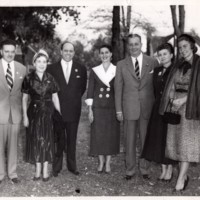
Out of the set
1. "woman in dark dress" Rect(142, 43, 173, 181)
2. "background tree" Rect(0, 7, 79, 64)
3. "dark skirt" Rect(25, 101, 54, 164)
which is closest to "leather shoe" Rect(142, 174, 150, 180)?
"woman in dark dress" Rect(142, 43, 173, 181)

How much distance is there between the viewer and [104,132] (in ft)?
15.0

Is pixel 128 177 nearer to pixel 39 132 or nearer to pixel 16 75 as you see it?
pixel 39 132

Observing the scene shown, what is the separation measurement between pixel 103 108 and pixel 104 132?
32cm

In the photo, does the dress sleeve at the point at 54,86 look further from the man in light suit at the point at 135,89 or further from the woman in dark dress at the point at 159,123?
the woman in dark dress at the point at 159,123

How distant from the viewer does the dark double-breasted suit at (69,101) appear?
445 centimetres

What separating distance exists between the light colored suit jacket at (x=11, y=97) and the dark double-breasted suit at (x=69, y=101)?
46cm

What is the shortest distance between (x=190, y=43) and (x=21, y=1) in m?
2.05

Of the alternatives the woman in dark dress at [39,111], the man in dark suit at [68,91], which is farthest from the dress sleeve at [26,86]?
the man in dark suit at [68,91]

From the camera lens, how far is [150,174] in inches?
181

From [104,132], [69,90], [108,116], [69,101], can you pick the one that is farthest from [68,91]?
[104,132]

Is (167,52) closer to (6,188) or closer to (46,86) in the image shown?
(46,86)

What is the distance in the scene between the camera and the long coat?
445cm

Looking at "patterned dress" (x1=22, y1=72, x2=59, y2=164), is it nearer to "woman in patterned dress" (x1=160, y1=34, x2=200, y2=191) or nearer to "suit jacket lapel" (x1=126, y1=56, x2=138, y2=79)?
"suit jacket lapel" (x1=126, y1=56, x2=138, y2=79)

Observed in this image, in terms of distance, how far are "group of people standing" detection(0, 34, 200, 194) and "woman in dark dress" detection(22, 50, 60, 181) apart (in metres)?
0.01
